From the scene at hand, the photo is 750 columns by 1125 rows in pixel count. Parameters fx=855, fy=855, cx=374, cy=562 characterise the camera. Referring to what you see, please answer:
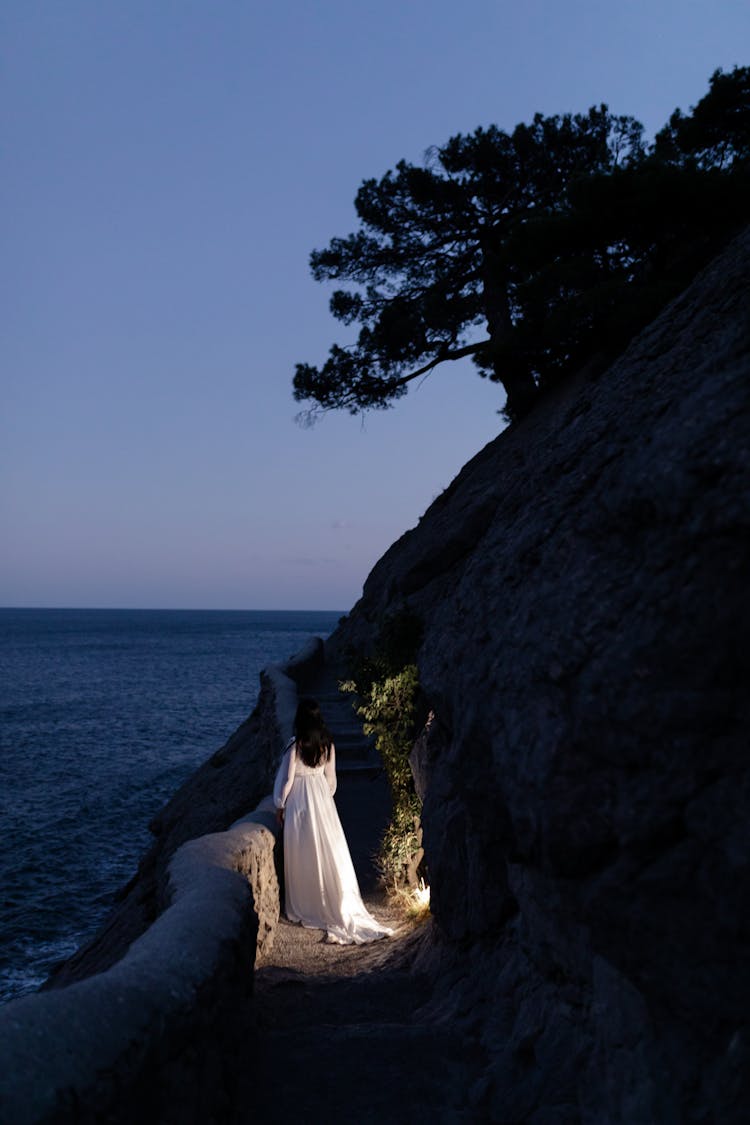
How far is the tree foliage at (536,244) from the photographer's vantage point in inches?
638

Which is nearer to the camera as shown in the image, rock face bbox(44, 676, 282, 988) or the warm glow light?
the warm glow light

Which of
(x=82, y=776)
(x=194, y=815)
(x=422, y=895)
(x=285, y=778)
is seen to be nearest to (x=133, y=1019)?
(x=285, y=778)

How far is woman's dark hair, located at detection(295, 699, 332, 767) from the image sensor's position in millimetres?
8367

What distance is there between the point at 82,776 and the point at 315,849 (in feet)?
84.2

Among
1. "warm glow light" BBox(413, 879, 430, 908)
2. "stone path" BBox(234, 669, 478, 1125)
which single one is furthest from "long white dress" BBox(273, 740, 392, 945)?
"warm glow light" BBox(413, 879, 430, 908)

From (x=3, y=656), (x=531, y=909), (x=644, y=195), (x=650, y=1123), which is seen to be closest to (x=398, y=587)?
(x=644, y=195)

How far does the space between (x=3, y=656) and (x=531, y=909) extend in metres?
105

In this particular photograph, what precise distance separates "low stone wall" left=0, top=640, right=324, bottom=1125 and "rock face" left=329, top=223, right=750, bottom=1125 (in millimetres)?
1447

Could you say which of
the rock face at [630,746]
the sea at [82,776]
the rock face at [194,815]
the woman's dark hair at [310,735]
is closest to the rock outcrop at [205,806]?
the rock face at [194,815]

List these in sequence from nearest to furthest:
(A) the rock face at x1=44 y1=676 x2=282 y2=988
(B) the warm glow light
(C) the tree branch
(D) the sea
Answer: (B) the warm glow light < (A) the rock face at x1=44 y1=676 x2=282 y2=988 < (D) the sea < (C) the tree branch

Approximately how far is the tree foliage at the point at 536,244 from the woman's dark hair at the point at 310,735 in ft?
36.7

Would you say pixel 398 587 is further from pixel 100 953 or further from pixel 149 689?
pixel 149 689

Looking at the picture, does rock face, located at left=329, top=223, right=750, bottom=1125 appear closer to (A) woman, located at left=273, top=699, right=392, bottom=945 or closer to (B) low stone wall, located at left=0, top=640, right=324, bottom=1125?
(B) low stone wall, located at left=0, top=640, right=324, bottom=1125

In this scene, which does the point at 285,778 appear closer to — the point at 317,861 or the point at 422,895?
the point at 317,861
